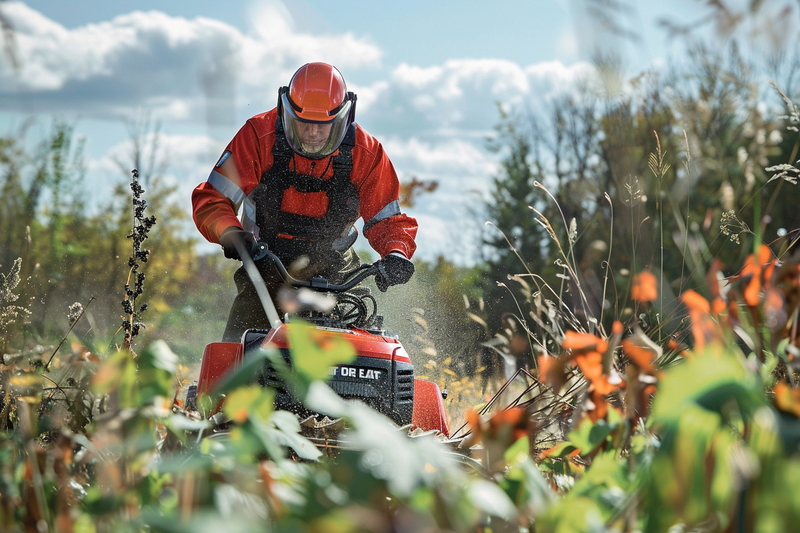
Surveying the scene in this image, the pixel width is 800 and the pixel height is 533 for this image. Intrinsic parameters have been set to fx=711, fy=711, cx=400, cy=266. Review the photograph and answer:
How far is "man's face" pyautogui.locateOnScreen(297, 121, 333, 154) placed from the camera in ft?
12.4

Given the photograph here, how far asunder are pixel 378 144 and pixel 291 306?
3491 mm

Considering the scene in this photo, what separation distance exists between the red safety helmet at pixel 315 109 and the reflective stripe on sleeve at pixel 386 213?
0.45 metres

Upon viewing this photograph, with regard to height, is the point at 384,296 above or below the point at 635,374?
below

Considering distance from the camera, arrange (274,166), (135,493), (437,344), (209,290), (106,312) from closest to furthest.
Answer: (135,493)
(274,166)
(437,344)
(106,312)
(209,290)

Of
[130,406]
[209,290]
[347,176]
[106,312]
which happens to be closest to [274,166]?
[347,176]

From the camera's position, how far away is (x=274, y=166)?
3971 millimetres

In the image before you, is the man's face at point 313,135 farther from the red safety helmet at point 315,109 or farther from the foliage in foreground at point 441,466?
the foliage in foreground at point 441,466

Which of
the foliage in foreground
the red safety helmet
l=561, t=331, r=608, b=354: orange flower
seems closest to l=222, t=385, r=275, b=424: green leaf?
the foliage in foreground

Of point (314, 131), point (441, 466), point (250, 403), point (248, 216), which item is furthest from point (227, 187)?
point (441, 466)

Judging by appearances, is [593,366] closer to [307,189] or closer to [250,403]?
[250,403]

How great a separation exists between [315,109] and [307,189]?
0.47 metres

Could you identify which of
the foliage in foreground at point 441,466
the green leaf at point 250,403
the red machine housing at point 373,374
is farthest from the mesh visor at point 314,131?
the green leaf at point 250,403

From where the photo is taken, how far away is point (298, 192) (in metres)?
4.02

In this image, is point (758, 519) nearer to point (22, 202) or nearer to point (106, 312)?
point (106, 312)
